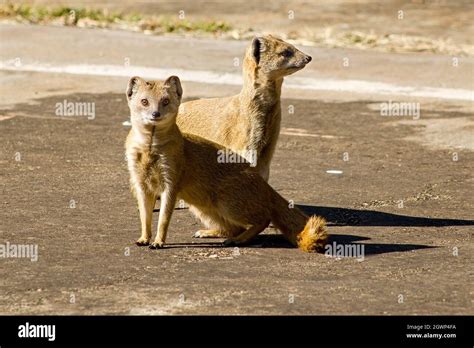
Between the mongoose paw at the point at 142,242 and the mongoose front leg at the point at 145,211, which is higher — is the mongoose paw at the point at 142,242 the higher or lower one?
the lower one

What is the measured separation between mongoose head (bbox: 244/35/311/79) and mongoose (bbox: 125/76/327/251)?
1297 mm

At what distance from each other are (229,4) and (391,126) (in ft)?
24.1

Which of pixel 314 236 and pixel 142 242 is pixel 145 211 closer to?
pixel 142 242

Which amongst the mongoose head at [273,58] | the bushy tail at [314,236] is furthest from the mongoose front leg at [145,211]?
the mongoose head at [273,58]

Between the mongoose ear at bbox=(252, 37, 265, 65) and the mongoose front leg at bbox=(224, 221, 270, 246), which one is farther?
the mongoose ear at bbox=(252, 37, 265, 65)

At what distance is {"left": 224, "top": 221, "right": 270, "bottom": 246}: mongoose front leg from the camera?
30.0 feet

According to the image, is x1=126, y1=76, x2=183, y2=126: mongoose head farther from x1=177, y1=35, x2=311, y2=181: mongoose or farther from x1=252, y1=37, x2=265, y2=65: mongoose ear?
x1=252, y1=37, x2=265, y2=65: mongoose ear

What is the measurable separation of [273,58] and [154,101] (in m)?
1.84

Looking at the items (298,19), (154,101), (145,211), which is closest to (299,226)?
(145,211)

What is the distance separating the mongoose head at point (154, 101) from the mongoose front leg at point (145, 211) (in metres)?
0.53

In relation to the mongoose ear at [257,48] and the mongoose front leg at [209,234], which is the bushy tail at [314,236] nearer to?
the mongoose front leg at [209,234]

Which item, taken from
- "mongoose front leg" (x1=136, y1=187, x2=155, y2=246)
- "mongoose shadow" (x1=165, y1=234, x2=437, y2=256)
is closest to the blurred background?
"mongoose shadow" (x1=165, y1=234, x2=437, y2=256)

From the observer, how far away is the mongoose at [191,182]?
29.1 feet

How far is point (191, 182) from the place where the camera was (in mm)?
9039
